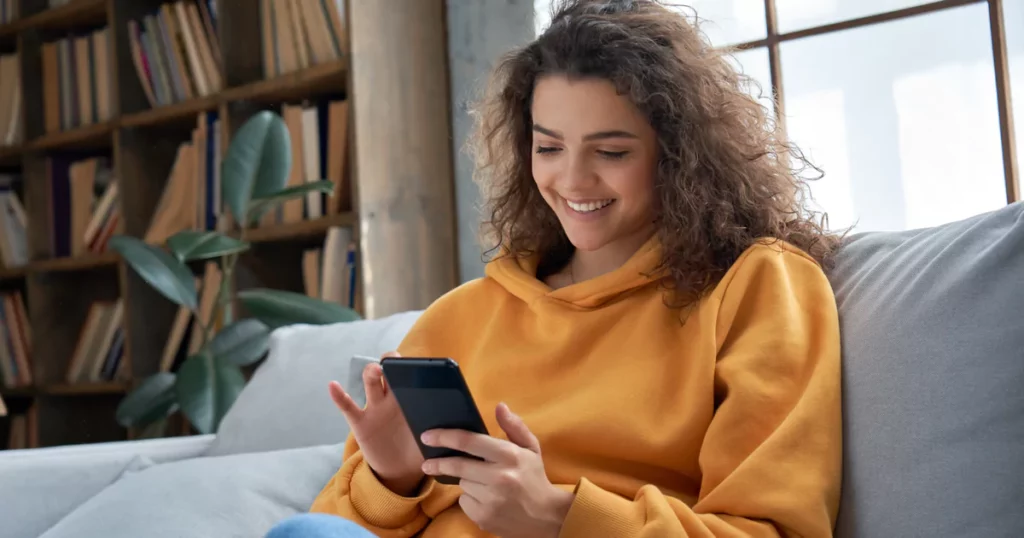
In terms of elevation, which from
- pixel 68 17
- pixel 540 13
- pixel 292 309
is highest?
pixel 68 17

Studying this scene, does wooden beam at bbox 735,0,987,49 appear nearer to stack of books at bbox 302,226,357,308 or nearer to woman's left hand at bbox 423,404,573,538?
stack of books at bbox 302,226,357,308

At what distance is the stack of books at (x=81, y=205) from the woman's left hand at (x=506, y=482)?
2.52 m

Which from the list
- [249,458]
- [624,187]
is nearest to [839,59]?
[624,187]

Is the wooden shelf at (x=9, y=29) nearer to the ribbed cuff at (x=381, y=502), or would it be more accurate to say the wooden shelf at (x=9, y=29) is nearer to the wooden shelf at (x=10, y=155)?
the wooden shelf at (x=10, y=155)

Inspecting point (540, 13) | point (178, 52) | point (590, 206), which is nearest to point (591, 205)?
point (590, 206)

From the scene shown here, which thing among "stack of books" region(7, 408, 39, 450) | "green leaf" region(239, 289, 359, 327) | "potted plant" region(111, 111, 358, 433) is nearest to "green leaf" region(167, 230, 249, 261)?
"potted plant" region(111, 111, 358, 433)

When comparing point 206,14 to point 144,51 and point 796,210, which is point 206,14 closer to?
point 144,51

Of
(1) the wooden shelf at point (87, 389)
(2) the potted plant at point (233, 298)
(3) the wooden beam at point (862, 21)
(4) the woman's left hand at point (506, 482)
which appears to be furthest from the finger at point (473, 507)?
(1) the wooden shelf at point (87, 389)

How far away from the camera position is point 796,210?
3.91 feet

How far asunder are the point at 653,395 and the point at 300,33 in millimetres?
1857

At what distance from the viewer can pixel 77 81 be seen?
127 inches

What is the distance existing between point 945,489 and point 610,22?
60 centimetres

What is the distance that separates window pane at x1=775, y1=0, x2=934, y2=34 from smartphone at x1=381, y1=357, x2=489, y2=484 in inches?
61.3

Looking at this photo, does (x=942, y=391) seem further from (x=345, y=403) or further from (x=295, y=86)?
(x=295, y=86)
